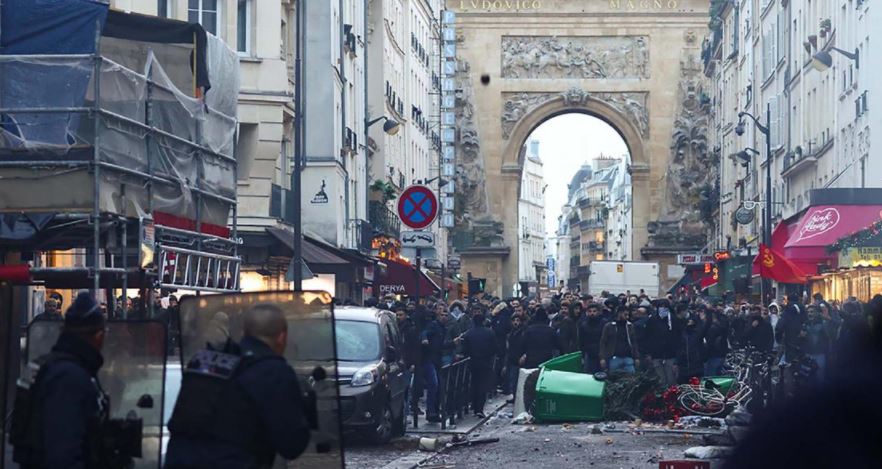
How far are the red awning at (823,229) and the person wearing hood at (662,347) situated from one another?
8472 millimetres

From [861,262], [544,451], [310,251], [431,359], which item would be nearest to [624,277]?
[310,251]

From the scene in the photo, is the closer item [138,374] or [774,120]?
[138,374]

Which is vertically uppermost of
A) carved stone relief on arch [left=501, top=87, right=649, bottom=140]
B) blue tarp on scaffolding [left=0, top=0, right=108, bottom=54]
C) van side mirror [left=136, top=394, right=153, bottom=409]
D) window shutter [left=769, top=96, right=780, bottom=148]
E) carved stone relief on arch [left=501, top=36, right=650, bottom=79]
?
carved stone relief on arch [left=501, top=36, right=650, bottom=79]

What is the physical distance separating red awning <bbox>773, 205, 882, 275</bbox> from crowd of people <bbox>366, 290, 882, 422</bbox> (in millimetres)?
4689

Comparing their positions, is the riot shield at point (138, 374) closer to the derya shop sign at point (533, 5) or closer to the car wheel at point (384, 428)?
the car wheel at point (384, 428)

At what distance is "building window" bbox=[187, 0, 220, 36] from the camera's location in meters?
28.6

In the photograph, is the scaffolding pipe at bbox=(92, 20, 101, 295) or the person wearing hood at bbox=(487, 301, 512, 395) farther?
the person wearing hood at bbox=(487, 301, 512, 395)

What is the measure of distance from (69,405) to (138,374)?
4.63ft

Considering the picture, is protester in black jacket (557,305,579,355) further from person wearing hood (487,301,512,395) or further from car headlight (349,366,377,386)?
car headlight (349,366,377,386)

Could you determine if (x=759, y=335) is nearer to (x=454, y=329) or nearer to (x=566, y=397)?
(x=454, y=329)

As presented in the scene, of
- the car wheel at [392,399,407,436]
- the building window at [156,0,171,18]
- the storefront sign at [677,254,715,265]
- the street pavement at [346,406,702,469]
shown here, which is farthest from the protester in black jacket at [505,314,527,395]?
the storefront sign at [677,254,715,265]

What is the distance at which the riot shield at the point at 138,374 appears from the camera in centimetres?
761

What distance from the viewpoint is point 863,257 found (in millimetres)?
26953

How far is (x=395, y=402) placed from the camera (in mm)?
18438
